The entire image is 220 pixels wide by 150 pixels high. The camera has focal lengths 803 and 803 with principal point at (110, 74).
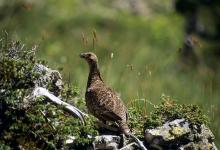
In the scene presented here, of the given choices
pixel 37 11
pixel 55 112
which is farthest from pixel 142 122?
pixel 37 11

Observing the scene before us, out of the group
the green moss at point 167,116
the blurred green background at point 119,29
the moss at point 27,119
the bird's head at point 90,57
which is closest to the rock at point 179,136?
the green moss at point 167,116

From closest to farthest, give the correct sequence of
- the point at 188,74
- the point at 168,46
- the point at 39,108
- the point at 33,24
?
the point at 39,108 → the point at 188,74 → the point at 33,24 → the point at 168,46

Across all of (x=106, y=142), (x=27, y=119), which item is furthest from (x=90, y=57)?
(x=27, y=119)

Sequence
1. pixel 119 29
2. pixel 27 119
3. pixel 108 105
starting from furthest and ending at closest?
pixel 119 29 → pixel 108 105 → pixel 27 119

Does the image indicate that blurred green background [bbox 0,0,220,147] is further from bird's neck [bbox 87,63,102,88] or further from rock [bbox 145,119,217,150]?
rock [bbox 145,119,217,150]

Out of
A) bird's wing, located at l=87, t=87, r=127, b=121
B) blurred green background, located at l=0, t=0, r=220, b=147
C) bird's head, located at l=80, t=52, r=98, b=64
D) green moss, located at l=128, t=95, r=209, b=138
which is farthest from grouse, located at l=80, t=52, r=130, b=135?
blurred green background, located at l=0, t=0, r=220, b=147

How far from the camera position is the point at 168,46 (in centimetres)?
2480

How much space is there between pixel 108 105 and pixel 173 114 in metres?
0.66

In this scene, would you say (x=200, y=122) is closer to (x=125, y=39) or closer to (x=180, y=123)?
(x=180, y=123)

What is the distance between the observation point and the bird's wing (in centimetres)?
748

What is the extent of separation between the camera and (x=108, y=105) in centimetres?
756

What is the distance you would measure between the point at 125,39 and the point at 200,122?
16695mm

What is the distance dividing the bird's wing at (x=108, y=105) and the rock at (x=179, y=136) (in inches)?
12.5

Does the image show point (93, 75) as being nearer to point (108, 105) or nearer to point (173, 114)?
point (108, 105)
